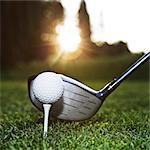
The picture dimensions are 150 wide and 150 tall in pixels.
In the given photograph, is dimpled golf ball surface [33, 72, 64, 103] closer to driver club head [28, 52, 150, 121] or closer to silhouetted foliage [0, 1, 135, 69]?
driver club head [28, 52, 150, 121]

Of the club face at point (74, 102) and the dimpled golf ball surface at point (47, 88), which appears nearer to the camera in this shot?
the dimpled golf ball surface at point (47, 88)

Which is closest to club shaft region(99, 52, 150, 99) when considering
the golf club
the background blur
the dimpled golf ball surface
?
the golf club

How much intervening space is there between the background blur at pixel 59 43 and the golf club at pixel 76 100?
5.96 ft

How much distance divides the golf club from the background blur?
182cm

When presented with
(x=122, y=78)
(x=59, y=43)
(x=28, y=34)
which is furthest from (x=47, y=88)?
(x=28, y=34)

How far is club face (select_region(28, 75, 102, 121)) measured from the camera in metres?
2.59

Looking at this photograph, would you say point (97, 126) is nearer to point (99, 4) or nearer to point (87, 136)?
point (87, 136)

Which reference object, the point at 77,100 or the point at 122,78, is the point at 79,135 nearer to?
the point at 77,100

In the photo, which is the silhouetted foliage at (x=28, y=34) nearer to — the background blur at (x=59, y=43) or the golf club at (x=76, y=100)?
the background blur at (x=59, y=43)

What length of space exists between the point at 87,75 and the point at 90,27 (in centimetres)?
388

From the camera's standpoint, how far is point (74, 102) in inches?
105

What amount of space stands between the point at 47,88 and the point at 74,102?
0.37 meters

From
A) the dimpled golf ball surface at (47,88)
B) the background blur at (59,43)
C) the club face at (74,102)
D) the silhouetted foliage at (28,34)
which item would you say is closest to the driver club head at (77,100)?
the club face at (74,102)

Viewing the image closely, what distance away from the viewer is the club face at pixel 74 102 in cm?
259
